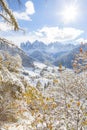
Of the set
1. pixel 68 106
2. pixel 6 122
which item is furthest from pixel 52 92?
pixel 6 122

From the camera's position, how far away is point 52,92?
19.7 meters

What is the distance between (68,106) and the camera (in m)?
16.6

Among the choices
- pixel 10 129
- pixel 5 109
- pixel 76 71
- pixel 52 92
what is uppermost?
pixel 76 71

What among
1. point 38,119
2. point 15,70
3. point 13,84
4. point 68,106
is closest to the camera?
point 68,106

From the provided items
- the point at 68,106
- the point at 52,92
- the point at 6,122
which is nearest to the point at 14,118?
the point at 6,122

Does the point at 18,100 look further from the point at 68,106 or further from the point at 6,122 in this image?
the point at 68,106

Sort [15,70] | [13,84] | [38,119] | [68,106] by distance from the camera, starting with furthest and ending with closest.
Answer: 1. [15,70]
2. [13,84]
3. [38,119]
4. [68,106]

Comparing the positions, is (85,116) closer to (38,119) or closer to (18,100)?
(38,119)

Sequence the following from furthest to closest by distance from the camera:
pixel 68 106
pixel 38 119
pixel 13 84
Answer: pixel 13 84
pixel 38 119
pixel 68 106

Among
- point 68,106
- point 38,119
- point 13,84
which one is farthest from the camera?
point 13,84

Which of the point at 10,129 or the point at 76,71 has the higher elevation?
the point at 76,71

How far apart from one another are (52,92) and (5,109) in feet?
11.9

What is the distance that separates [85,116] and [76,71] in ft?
9.45

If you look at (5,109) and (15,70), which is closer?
(5,109)
